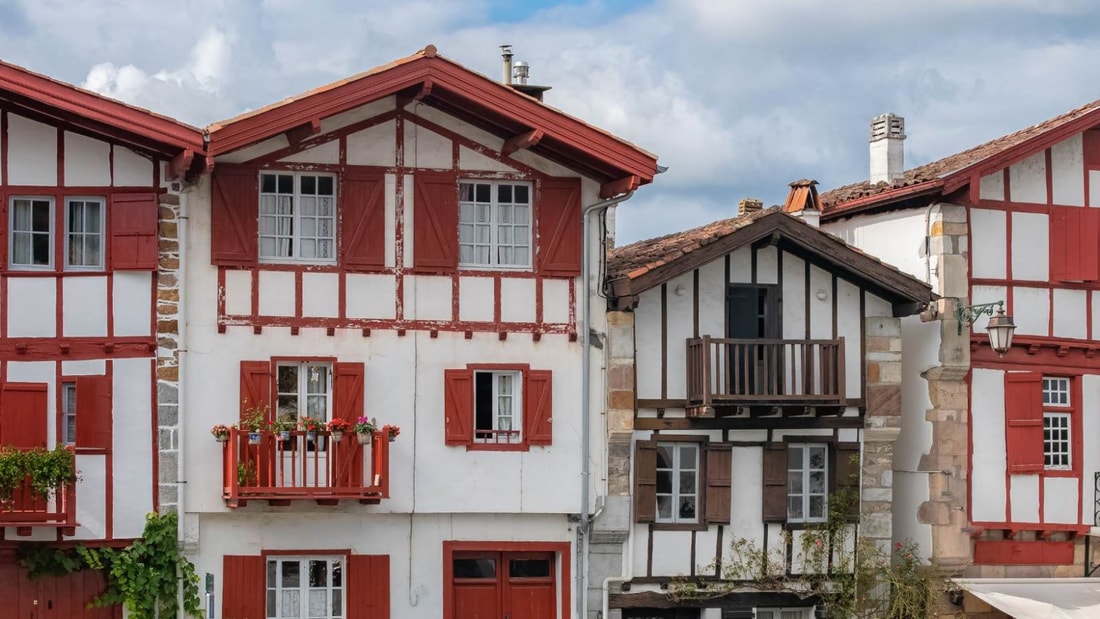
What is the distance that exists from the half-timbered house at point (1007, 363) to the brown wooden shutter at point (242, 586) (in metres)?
9.37

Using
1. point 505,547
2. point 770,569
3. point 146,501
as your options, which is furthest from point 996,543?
point 146,501

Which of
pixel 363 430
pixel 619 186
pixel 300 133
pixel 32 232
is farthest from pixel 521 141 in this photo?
pixel 32 232

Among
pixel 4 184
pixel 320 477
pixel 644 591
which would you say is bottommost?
pixel 644 591

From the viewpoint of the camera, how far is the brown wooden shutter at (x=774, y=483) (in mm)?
25969

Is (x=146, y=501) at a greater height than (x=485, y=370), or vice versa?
(x=485, y=370)

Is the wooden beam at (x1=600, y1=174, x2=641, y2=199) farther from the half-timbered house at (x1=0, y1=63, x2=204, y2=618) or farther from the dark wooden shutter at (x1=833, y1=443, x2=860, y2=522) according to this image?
the half-timbered house at (x1=0, y1=63, x2=204, y2=618)

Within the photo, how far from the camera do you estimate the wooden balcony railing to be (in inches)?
997

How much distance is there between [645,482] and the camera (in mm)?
25562

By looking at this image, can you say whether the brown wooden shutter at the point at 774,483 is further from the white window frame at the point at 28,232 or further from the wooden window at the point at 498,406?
the white window frame at the point at 28,232

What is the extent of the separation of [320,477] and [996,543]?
9862 mm

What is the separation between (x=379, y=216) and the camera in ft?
80.5

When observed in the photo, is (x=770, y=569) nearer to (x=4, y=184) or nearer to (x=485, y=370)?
(x=485, y=370)

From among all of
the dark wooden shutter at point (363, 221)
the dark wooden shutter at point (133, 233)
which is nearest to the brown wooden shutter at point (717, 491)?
the dark wooden shutter at point (363, 221)

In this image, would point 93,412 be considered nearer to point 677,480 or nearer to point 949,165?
point 677,480
